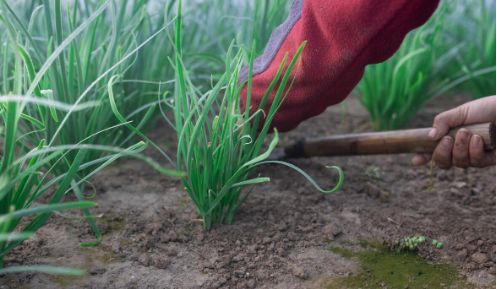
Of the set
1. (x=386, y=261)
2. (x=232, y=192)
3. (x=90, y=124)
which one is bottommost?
(x=386, y=261)

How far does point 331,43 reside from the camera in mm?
1097

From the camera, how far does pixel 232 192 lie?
129cm

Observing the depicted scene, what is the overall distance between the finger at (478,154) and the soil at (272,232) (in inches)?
6.7

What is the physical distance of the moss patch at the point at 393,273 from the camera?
43.4 inches

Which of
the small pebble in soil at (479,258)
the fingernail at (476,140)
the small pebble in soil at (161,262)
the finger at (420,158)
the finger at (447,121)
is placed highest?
the finger at (447,121)

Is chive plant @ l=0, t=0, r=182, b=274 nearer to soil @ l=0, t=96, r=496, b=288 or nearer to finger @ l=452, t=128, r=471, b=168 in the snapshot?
soil @ l=0, t=96, r=496, b=288

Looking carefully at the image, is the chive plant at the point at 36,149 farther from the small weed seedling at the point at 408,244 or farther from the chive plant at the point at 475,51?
the chive plant at the point at 475,51

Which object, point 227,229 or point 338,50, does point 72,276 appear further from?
point 338,50

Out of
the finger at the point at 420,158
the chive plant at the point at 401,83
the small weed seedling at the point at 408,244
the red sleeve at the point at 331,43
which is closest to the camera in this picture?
the red sleeve at the point at 331,43

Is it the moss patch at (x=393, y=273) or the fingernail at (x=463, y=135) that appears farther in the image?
the fingernail at (x=463, y=135)

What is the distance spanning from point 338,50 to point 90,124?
802 millimetres

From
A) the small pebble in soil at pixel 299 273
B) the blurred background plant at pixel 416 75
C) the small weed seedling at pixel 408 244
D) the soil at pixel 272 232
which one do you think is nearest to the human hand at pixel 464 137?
the soil at pixel 272 232

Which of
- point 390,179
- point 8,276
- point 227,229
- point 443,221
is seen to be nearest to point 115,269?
point 8,276

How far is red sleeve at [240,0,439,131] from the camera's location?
0.99 m
